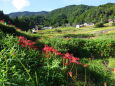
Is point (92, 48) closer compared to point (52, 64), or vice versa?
point (52, 64)

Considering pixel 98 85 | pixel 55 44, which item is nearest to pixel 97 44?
pixel 55 44

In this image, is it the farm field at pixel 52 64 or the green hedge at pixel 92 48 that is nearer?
the farm field at pixel 52 64

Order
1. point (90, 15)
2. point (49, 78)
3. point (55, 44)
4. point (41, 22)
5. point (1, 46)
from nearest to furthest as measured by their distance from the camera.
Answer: point (49, 78), point (1, 46), point (55, 44), point (90, 15), point (41, 22)

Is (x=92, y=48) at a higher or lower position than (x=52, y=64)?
lower

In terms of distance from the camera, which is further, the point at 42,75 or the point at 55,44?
the point at 55,44

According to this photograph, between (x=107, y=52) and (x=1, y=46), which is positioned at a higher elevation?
(x=1, y=46)

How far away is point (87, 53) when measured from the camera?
41.1ft

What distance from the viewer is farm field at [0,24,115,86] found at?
3.81 metres

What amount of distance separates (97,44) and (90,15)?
135 meters

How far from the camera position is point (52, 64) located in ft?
17.7

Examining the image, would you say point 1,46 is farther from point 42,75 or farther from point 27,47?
point 42,75

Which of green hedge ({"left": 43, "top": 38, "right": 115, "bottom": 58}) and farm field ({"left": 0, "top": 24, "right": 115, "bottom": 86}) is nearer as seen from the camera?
farm field ({"left": 0, "top": 24, "right": 115, "bottom": 86})

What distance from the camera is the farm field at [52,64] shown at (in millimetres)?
3811

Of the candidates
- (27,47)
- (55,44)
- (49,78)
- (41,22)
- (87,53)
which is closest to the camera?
(49,78)
